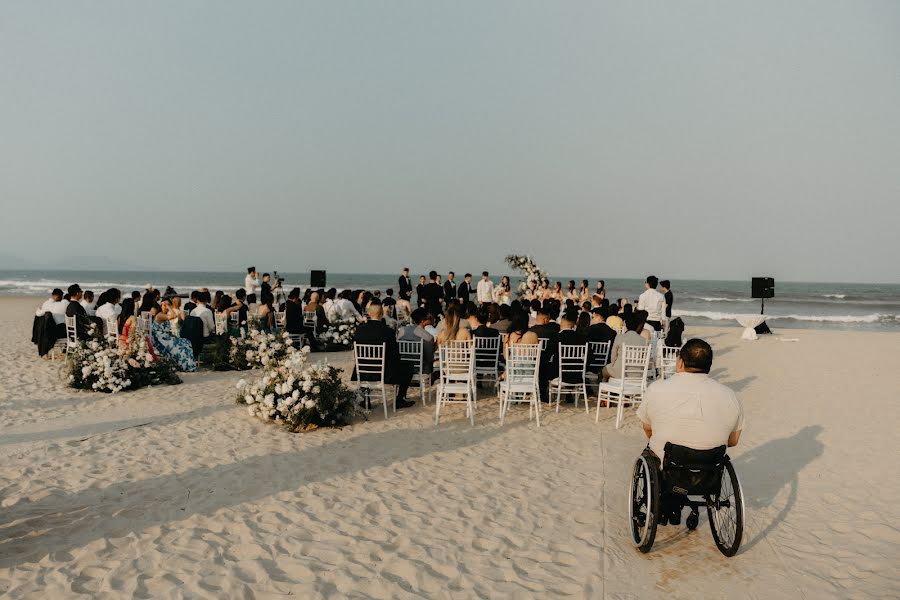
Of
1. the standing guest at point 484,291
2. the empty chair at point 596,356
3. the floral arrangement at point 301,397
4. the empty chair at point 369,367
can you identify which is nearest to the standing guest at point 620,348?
the empty chair at point 596,356

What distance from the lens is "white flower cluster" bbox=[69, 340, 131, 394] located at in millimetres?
8867

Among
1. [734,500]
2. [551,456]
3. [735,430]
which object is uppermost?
[735,430]

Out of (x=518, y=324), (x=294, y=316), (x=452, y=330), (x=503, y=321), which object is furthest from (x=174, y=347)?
(x=518, y=324)

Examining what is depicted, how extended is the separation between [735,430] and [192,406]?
23.0ft

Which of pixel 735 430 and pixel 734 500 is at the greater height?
pixel 735 430

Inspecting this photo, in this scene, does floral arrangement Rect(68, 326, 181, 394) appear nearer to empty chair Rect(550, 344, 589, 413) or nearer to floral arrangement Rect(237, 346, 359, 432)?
floral arrangement Rect(237, 346, 359, 432)

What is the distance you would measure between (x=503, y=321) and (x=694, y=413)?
5.91 meters

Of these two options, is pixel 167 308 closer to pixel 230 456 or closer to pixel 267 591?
pixel 230 456

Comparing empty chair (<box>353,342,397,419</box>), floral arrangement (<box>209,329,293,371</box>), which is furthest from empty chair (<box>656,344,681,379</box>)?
floral arrangement (<box>209,329,293,371</box>)

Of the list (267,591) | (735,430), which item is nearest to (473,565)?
(267,591)

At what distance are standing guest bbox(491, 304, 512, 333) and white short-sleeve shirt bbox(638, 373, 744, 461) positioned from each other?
213 inches

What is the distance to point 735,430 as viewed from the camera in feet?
12.2

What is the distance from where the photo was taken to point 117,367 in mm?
9031

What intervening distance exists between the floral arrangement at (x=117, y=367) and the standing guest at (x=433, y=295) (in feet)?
25.8
